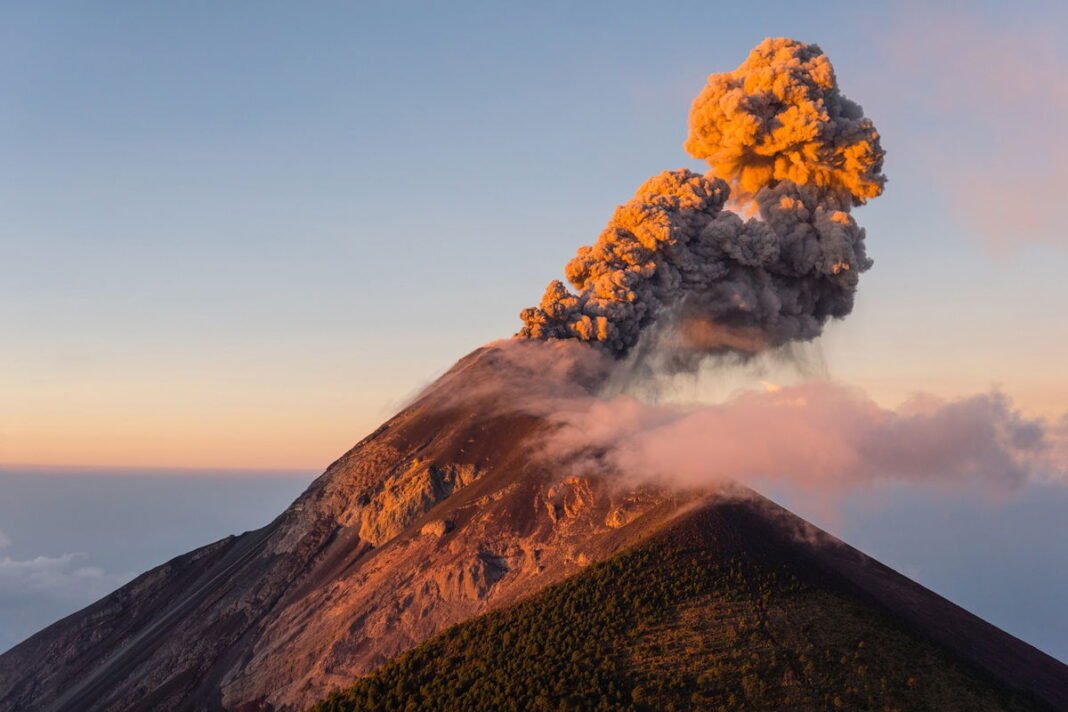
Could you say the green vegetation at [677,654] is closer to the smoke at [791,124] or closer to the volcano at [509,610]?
the volcano at [509,610]

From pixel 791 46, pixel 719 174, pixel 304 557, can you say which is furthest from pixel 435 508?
pixel 791 46

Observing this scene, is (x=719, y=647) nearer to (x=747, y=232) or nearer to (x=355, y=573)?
(x=355, y=573)

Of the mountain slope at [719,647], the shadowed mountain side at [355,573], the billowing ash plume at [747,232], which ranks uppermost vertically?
the billowing ash plume at [747,232]

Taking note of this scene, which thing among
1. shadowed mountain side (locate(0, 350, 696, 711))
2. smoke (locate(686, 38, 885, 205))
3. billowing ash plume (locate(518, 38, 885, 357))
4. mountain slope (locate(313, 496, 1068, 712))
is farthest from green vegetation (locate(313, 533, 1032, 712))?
smoke (locate(686, 38, 885, 205))

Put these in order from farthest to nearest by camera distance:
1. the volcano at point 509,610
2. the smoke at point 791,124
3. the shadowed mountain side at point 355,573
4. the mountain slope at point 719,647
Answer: the smoke at point 791,124 < the shadowed mountain side at point 355,573 < the volcano at point 509,610 < the mountain slope at point 719,647

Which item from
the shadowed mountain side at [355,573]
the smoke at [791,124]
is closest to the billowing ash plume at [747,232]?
the smoke at [791,124]

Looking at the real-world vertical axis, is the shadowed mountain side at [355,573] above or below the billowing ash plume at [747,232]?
below

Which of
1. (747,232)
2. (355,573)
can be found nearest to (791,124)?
(747,232)
